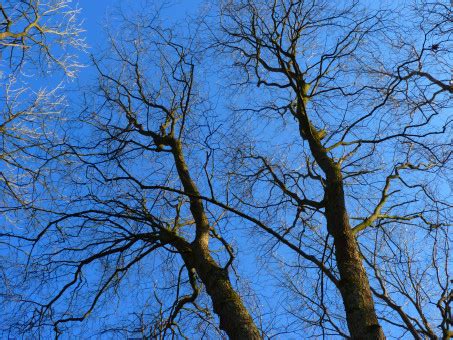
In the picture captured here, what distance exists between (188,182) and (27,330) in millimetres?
2043

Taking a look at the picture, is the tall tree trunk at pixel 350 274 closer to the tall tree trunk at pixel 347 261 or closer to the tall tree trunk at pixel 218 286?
the tall tree trunk at pixel 347 261

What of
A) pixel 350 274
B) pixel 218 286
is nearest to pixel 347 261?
pixel 350 274

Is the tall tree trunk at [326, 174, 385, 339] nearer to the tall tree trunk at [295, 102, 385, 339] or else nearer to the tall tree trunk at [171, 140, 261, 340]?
the tall tree trunk at [295, 102, 385, 339]

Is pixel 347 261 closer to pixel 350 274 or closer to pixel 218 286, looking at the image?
pixel 350 274

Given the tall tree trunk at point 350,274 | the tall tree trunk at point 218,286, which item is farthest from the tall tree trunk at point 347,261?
the tall tree trunk at point 218,286

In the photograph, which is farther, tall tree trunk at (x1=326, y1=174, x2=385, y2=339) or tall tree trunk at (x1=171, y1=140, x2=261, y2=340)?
tall tree trunk at (x1=171, y1=140, x2=261, y2=340)

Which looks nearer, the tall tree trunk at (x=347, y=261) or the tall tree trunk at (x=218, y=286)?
the tall tree trunk at (x=347, y=261)

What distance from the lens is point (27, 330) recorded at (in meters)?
4.31

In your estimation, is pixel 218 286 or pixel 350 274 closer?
pixel 350 274

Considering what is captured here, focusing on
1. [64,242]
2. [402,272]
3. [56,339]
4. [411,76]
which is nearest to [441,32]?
[411,76]

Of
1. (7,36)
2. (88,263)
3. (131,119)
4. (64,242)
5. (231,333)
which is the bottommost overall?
(231,333)

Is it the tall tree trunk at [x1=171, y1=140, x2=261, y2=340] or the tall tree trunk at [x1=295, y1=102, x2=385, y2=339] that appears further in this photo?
the tall tree trunk at [x1=171, y1=140, x2=261, y2=340]

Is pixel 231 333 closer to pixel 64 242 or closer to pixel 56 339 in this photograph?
pixel 56 339

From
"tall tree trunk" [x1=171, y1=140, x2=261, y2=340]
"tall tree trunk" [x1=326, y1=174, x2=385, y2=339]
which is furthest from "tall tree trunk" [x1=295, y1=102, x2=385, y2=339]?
"tall tree trunk" [x1=171, y1=140, x2=261, y2=340]
